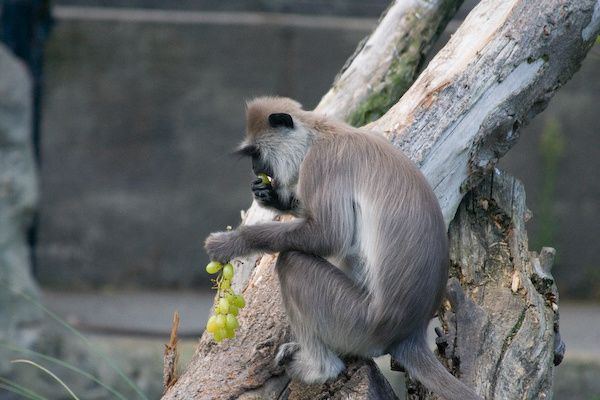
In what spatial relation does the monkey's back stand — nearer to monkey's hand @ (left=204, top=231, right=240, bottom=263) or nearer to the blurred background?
monkey's hand @ (left=204, top=231, right=240, bottom=263)

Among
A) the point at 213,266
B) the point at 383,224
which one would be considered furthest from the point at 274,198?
the point at 383,224

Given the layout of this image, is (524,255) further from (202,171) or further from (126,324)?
(202,171)

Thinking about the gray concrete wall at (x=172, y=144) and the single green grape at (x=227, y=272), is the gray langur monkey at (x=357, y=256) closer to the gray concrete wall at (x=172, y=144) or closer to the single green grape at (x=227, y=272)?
the single green grape at (x=227, y=272)

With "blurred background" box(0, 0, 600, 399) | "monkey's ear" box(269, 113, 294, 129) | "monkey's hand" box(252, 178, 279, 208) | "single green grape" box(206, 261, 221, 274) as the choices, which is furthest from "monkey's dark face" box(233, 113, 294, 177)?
"blurred background" box(0, 0, 600, 399)

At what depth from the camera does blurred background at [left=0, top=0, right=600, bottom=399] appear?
31.1 feet

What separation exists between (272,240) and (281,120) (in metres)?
0.77

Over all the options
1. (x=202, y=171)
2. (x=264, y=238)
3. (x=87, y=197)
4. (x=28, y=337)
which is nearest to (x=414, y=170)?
(x=264, y=238)

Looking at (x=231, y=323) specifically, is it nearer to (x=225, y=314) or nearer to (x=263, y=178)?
(x=225, y=314)

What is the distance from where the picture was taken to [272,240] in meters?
3.50

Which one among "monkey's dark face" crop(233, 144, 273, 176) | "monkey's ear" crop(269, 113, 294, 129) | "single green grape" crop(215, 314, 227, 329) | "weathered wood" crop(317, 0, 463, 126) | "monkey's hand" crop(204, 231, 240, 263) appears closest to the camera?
"single green grape" crop(215, 314, 227, 329)

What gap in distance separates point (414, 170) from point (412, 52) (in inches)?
79.0

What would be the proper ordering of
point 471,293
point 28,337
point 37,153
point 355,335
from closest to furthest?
point 355,335 < point 471,293 < point 28,337 < point 37,153

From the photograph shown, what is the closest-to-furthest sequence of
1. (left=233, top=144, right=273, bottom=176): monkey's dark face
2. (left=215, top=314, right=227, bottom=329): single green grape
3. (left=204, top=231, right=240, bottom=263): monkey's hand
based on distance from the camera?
(left=215, top=314, right=227, bottom=329): single green grape
(left=204, top=231, right=240, bottom=263): monkey's hand
(left=233, top=144, right=273, bottom=176): monkey's dark face

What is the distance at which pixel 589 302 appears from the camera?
31.4ft
